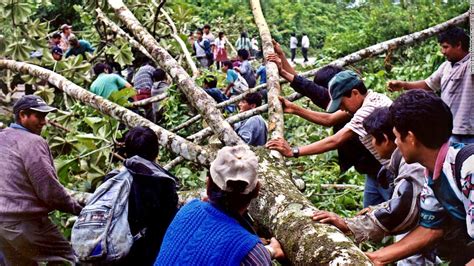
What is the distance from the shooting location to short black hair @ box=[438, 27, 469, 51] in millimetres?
4934

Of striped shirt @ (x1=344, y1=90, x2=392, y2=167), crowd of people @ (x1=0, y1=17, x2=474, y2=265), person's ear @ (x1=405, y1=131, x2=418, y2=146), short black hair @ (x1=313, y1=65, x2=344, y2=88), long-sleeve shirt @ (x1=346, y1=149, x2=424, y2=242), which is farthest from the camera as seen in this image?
short black hair @ (x1=313, y1=65, x2=344, y2=88)

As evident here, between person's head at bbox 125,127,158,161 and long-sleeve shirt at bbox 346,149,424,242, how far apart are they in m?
1.26

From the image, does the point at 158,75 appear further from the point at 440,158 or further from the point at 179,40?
the point at 440,158

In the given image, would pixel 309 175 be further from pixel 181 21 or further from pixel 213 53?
pixel 213 53

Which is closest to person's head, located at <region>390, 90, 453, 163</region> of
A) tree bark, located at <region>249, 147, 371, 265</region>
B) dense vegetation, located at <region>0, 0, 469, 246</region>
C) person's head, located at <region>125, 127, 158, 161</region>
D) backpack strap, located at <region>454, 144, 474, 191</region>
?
backpack strap, located at <region>454, 144, 474, 191</region>

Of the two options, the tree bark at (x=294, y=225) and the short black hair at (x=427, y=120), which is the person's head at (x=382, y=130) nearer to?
the tree bark at (x=294, y=225)

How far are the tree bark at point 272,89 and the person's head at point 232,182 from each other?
1864mm

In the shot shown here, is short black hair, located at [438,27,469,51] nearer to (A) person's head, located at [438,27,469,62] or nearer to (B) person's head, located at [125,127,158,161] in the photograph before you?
(A) person's head, located at [438,27,469,62]

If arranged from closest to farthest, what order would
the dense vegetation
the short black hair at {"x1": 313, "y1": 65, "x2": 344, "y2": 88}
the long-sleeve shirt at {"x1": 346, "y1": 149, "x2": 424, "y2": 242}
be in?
the long-sleeve shirt at {"x1": 346, "y1": 149, "x2": 424, "y2": 242} < the short black hair at {"x1": 313, "y1": 65, "x2": 344, "y2": 88} < the dense vegetation

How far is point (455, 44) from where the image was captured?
16.4 feet

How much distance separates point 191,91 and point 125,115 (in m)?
0.63

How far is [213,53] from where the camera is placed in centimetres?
1561

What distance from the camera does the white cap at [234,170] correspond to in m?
2.41

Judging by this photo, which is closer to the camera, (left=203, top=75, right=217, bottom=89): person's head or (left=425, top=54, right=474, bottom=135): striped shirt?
(left=425, top=54, right=474, bottom=135): striped shirt
